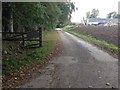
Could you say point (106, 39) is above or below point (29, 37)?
below

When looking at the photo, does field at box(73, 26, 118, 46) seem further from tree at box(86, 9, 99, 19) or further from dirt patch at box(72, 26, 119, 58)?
tree at box(86, 9, 99, 19)

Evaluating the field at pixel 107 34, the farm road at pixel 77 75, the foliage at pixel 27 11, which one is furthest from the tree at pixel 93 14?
the farm road at pixel 77 75

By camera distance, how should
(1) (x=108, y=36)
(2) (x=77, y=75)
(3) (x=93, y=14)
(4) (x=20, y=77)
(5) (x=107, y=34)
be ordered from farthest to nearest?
(3) (x=93, y=14) < (5) (x=107, y=34) < (1) (x=108, y=36) < (2) (x=77, y=75) < (4) (x=20, y=77)

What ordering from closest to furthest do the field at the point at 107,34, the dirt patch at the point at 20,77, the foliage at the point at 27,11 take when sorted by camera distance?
1. the dirt patch at the point at 20,77
2. the foliage at the point at 27,11
3. the field at the point at 107,34

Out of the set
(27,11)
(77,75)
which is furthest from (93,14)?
(77,75)

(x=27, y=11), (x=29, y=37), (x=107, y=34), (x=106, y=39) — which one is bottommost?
(x=106, y=39)

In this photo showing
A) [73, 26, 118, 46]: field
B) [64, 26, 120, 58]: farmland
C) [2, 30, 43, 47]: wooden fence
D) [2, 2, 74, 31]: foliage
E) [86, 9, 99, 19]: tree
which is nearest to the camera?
[2, 2, 74, 31]: foliage

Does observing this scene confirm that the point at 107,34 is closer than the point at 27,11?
No

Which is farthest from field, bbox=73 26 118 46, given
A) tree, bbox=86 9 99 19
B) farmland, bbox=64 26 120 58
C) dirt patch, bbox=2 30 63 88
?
tree, bbox=86 9 99 19

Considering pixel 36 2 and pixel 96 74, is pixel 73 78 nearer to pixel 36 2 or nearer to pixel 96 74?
pixel 96 74

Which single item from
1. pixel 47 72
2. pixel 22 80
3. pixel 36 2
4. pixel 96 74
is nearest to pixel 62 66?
pixel 47 72

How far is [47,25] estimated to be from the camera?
2548 centimetres

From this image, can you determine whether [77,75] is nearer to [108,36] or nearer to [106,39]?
[106,39]

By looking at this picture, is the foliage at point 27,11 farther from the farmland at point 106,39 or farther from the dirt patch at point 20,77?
the dirt patch at point 20,77
